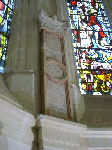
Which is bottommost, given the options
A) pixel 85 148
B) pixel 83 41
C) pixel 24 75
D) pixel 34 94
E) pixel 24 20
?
pixel 85 148

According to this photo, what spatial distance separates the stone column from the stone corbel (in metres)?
0.30

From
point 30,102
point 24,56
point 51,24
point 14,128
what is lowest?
point 14,128

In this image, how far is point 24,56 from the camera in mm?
5148

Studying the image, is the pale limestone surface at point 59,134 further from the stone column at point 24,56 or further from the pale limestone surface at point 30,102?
the stone column at point 24,56

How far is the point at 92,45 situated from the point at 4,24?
2.51m

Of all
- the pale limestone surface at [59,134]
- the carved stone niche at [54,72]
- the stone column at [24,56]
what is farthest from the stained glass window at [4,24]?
the pale limestone surface at [59,134]

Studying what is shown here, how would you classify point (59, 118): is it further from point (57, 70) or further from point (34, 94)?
point (57, 70)

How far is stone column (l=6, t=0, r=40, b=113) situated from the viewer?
4.38 m

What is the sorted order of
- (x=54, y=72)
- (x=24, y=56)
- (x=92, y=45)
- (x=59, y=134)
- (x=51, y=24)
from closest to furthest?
(x=59, y=134) < (x=54, y=72) < (x=24, y=56) < (x=51, y=24) < (x=92, y=45)

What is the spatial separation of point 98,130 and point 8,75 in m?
2.06

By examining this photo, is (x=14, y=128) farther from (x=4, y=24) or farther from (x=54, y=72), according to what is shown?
(x=4, y=24)

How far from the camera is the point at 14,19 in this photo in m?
6.07

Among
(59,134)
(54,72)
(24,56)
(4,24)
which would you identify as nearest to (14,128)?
(59,134)

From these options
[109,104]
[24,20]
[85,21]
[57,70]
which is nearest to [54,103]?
[57,70]
